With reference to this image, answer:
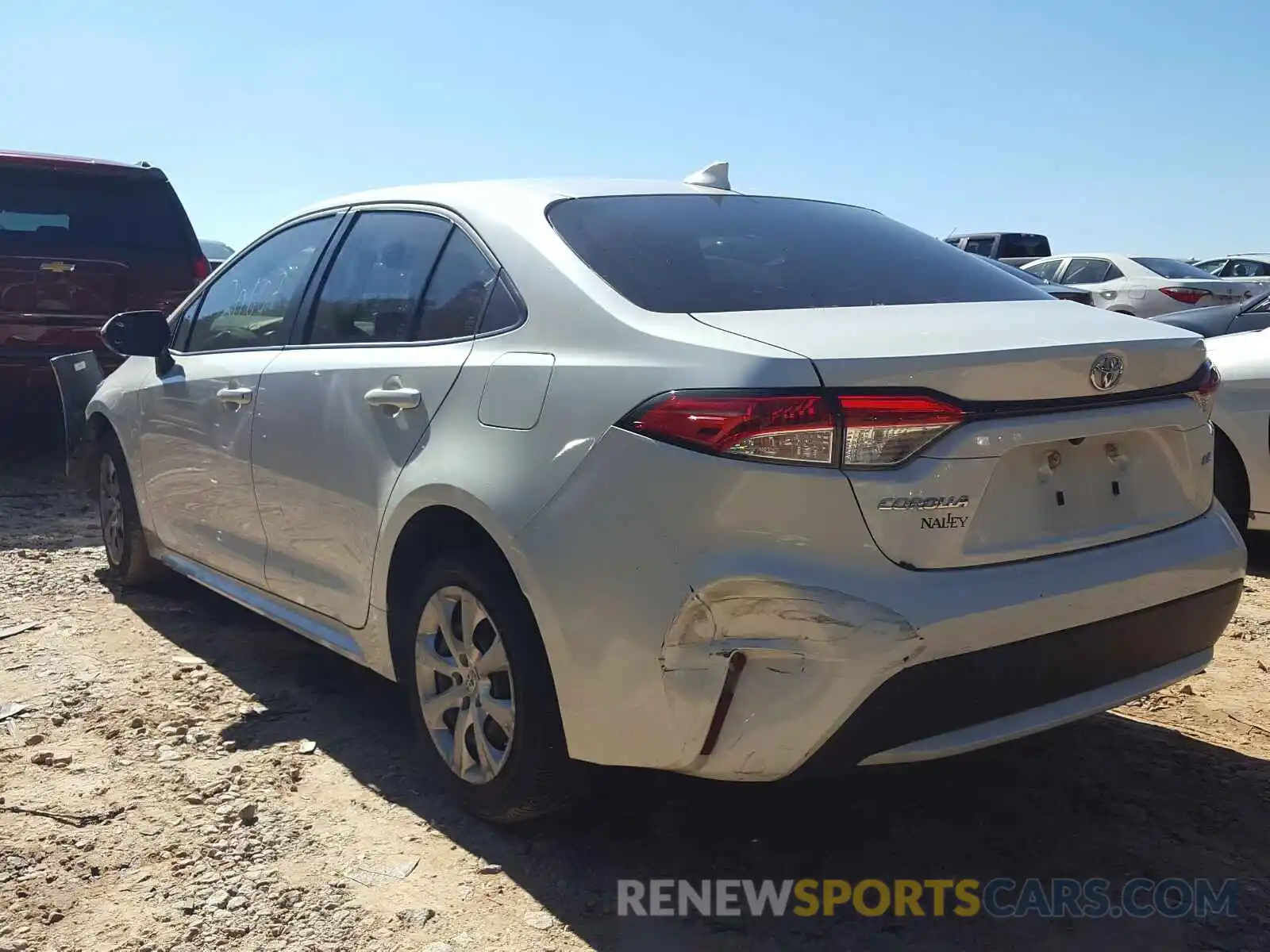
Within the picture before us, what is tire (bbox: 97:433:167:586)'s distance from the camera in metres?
4.92

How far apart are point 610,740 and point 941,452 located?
901mm

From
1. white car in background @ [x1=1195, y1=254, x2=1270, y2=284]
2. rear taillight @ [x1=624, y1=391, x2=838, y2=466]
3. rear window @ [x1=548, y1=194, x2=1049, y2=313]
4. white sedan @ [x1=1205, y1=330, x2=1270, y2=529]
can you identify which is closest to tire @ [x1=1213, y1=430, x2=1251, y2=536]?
white sedan @ [x1=1205, y1=330, x2=1270, y2=529]

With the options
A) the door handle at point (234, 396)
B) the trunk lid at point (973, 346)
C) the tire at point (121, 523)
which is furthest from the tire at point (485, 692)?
the tire at point (121, 523)

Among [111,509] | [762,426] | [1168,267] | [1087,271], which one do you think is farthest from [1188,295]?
[762,426]

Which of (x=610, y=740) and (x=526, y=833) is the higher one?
(x=610, y=740)

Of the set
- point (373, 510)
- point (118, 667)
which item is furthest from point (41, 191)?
point (373, 510)

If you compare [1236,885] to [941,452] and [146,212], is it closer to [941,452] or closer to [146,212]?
[941,452]

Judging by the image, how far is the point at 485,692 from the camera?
280 cm

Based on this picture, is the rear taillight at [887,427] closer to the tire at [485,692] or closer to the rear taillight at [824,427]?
the rear taillight at [824,427]

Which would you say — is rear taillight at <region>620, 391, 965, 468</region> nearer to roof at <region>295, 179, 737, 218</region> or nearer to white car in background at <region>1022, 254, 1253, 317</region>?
roof at <region>295, 179, 737, 218</region>

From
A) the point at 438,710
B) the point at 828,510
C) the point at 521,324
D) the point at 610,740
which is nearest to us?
the point at 828,510

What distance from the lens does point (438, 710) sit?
9.85ft

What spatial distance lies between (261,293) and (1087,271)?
47.2 feet

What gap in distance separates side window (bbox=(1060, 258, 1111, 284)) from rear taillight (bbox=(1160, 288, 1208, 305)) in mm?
1338
